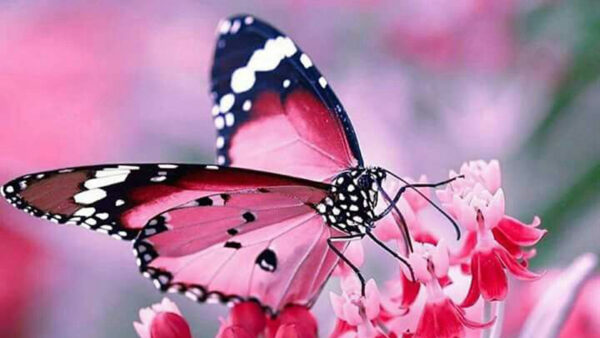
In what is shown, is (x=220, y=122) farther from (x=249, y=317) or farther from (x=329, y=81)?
(x=329, y=81)

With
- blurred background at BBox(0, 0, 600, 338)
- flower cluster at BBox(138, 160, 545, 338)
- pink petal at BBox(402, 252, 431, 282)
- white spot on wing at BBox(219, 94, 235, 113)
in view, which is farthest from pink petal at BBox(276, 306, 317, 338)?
blurred background at BBox(0, 0, 600, 338)

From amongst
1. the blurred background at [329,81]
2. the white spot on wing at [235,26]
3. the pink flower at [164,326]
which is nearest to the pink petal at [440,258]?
the pink flower at [164,326]

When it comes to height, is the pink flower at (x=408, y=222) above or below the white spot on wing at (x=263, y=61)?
below

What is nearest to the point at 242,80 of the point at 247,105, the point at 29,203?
the point at 247,105

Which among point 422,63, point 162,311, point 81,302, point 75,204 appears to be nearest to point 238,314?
point 162,311

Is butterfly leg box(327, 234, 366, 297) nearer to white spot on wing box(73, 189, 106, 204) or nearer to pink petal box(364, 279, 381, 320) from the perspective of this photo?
pink petal box(364, 279, 381, 320)

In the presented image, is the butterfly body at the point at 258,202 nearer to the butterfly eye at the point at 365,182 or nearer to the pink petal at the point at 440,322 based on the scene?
the butterfly eye at the point at 365,182

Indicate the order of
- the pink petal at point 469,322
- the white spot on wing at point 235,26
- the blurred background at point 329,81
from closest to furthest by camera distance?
the pink petal at point 469,322 < the white spot on wing at point 235,26 < the blurred background at point 329,81
